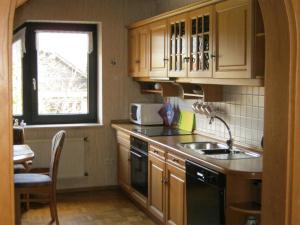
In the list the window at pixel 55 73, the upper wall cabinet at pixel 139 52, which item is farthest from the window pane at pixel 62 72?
the upper wall cabinet at pixel 139 52

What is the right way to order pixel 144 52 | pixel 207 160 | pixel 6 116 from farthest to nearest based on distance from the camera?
pixel 144 52 → pixel 207 160 → pixel 6 116

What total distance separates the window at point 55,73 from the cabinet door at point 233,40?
2.79m

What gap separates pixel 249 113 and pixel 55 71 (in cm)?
309

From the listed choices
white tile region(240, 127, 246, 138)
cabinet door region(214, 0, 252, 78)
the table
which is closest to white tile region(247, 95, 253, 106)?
white tile region(240, 127, 246, 138)

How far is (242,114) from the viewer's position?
13.0ft

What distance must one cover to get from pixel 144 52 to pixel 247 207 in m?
2.87

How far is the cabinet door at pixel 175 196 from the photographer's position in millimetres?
3861

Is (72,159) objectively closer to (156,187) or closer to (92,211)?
(92,211)

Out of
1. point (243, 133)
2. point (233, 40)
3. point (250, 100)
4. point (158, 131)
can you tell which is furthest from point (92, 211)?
point (233, 40)

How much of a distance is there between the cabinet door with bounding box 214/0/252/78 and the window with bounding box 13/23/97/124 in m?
2.79

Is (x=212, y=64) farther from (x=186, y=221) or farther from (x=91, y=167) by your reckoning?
(x=91, y=167)

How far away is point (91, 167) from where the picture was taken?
19.7 feet

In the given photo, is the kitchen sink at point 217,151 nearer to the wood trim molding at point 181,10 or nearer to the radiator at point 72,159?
the wood trim molding at point 181,10

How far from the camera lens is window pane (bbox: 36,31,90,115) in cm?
598
